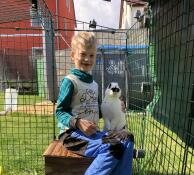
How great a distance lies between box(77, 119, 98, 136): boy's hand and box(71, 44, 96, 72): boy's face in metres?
0.48

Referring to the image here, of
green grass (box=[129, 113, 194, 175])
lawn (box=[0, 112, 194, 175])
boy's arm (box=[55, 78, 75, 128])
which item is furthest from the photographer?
lawn (box=[0, 112, 194, 175])

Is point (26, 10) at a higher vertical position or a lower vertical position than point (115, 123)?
higher

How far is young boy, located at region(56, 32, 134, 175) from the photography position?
2.32 meters

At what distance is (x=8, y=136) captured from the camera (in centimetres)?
566

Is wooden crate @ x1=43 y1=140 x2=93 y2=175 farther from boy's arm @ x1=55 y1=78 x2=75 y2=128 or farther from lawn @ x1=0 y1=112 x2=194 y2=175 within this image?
lawn @ x1=0 y1=112 x2=194 y2=175

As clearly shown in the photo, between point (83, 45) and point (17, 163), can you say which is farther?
point (17, 163)

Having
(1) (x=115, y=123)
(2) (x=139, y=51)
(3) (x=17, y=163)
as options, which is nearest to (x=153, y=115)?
(2) (x=139, y=51)

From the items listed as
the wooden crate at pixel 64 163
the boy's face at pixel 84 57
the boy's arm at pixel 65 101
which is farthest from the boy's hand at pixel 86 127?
the boy's face at pixel 84 57

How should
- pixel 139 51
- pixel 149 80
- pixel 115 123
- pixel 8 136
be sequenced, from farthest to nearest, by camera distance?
pixel 8 136, pixel 139 51, pixel 149 80, pixel 115 123

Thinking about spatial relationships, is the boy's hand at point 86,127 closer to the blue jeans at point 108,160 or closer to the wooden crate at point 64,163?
the blue jeans at point 108,160

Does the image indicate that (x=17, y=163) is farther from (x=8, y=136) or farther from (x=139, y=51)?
(x=139, y=51)

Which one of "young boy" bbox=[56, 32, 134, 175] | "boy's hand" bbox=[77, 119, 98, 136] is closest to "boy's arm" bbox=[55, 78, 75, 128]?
"young boy" bbox=[56, 32, 134, 175]

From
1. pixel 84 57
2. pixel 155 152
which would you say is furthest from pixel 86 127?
pixel 155 152

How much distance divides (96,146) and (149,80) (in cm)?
147
